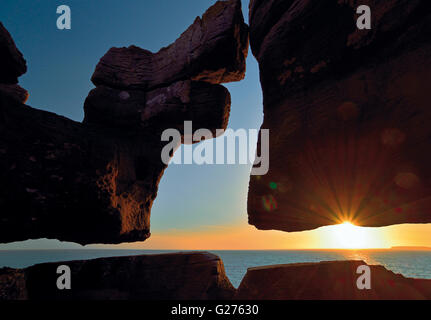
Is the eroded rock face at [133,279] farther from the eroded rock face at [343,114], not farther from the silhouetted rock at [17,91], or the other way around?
the silhouetted rock at [17,91]

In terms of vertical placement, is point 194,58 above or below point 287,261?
above

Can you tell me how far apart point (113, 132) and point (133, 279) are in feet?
10.8

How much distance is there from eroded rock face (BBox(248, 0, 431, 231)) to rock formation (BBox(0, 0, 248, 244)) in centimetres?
178

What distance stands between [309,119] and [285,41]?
1166mm

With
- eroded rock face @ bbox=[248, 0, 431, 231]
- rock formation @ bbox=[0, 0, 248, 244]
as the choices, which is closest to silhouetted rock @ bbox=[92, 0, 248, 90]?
rock formation @ bbox=[0, 0, 248, 244]

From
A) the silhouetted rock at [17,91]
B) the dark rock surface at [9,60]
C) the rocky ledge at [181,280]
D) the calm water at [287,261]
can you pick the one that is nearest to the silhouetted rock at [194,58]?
the dark rock surface at [9,60]

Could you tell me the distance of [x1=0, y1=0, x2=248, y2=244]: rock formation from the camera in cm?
396

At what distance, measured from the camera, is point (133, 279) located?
4.78m

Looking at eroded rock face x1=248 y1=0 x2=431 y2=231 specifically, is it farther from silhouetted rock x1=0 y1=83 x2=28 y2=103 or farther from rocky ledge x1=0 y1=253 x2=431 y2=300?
silhouetted rock x1=0 y1=83 x2=28 y2=103

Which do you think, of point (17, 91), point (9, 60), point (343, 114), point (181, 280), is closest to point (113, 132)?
point (9, 60)

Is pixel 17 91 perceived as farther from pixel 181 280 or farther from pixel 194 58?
pixel 181 280
